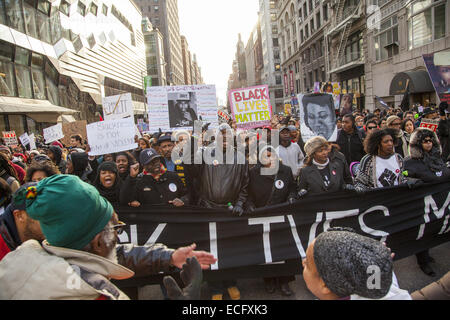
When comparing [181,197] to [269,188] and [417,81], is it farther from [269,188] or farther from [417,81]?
[417,81]

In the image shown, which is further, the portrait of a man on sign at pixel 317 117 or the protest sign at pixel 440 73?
the protest sign at pixel 440 73

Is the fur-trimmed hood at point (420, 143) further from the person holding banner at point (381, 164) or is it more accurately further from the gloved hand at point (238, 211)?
the gloved hand at point (238, 211)

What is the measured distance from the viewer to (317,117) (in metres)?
5.95

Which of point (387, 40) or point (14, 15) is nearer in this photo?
point (14, 15)

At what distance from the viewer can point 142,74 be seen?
5175 centimetres

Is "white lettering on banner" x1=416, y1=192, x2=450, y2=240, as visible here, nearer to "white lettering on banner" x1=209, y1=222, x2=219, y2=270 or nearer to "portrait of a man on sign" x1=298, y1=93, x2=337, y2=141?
"portrait of a man on sign" x1=298, y1=93, x2=337, y2=141

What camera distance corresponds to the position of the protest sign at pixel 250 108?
21.0 feet

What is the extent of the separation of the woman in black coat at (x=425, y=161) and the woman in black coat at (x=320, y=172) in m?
0.93

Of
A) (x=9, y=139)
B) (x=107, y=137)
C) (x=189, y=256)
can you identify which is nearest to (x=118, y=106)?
(x=107, y=137)

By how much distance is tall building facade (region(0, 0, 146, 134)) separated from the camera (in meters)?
17.0

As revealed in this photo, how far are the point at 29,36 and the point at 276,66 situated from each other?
5935cm

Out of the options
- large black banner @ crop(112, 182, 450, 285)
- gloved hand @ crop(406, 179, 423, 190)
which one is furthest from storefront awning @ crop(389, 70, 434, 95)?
large black banner @ crop(112, 182, 450, 285)

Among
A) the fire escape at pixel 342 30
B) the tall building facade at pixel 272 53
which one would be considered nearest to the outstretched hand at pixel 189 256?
the fire escape at pixel 342 30

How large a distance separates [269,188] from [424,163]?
2.15 m
